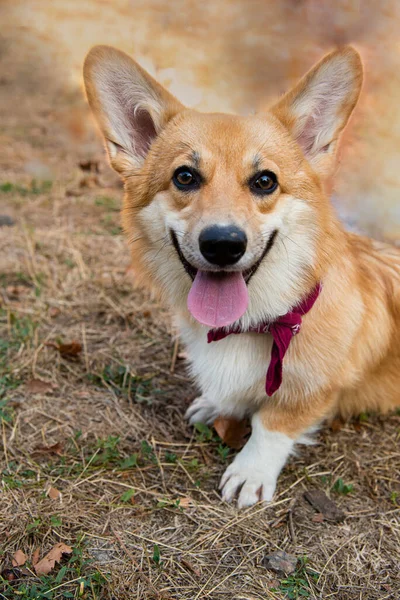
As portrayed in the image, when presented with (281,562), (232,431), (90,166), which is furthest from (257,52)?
(281,562)

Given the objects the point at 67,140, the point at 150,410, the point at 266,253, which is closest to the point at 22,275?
the point at 150,410

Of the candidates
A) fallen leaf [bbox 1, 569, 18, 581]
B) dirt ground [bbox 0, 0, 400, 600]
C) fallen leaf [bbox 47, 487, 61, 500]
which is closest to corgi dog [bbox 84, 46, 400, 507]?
dirt ground [bbox 0, 0, 400, 600]

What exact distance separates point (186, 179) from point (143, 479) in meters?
1.41

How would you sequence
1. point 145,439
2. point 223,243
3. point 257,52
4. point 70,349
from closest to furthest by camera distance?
point 223,243 < point 145,439 < point 70,349 < point 257,52

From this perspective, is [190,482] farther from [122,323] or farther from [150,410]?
[122,323]

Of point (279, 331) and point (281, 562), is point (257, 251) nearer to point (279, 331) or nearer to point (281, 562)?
point (279, 331)

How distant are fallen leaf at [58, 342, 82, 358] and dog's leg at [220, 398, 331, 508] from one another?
1.27 m

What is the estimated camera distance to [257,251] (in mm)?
2178

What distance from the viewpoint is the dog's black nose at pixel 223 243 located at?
2.03 meters

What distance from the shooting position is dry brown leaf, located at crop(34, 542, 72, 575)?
193cm

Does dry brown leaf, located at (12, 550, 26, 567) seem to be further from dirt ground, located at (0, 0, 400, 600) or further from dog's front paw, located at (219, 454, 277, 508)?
dog's front paw, located at (219, 454, 277, 508)

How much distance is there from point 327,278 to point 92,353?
1.62m

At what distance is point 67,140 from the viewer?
7453 mm

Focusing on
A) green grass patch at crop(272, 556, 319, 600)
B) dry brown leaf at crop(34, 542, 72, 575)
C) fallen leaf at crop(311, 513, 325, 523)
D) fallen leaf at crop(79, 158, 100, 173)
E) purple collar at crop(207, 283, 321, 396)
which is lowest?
fallen leaf at crop(311, 513, 325, 523)
